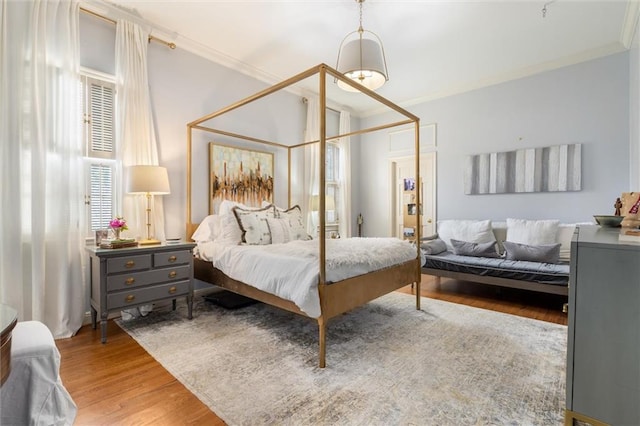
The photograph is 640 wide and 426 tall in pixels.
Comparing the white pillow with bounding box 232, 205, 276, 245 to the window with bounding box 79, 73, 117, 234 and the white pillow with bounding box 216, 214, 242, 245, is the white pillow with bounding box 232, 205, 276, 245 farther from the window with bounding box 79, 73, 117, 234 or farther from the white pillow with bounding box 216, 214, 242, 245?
the window with bounding box 79, 73, 117, 234

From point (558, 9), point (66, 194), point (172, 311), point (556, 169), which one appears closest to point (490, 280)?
point (556, 169)

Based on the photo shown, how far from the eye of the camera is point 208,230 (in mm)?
3514

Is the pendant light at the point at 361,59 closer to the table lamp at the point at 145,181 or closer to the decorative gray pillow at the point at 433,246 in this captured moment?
the table lamp at the point at 145,181

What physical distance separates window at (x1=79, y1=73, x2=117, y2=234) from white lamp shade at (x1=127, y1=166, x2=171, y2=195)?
288 mm

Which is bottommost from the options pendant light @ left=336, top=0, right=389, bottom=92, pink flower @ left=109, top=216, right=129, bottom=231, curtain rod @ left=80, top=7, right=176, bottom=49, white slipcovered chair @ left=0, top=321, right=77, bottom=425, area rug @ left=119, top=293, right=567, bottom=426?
area rug @ left=119, top=293, right=567, bottom=426

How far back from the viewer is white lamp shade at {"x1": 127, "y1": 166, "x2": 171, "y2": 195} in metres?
2.88

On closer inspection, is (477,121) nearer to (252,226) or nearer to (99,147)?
(252,226)

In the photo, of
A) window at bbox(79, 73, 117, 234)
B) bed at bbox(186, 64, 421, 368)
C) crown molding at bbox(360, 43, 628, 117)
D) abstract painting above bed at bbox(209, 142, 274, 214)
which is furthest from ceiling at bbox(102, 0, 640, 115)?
abstract painting above bed at bbox(209, 142, 274, 214)

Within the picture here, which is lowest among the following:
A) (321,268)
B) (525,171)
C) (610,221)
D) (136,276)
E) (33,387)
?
(33,387)

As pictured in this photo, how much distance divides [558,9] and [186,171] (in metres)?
4.40

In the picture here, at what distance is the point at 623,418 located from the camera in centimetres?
127

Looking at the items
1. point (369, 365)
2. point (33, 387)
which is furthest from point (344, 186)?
point (33, 387)

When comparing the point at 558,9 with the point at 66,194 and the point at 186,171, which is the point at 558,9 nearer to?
the point at 186,171

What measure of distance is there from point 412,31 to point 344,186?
2.90m
